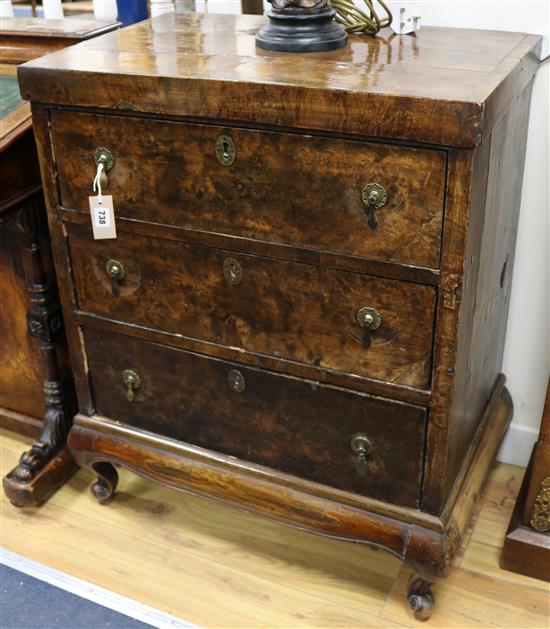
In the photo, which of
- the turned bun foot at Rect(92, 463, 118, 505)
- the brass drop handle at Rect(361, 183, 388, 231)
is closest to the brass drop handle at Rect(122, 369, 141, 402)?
the turned bun foot at Rect(92, 463, 118, 505)

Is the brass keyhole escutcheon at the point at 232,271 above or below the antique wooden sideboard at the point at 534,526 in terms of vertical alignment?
above

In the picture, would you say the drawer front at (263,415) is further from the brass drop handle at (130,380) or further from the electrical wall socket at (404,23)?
the electrical wall socket at (404,23)

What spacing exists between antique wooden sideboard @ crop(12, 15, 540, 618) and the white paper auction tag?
0.05 feet

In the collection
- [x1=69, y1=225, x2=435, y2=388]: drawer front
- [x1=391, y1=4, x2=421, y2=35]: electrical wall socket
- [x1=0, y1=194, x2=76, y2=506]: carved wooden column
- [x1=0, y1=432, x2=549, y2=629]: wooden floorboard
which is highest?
[x1=391, y1=4, x2=421, y2=35]: electrical wall socket

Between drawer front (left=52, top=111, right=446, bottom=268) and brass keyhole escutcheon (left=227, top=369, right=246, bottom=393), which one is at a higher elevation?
drawer front (left=52, top=111, right=446, bottom=268)

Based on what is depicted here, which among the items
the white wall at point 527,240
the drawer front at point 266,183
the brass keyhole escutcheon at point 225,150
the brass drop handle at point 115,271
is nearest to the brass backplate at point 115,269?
the brass drop handle at point 115,271

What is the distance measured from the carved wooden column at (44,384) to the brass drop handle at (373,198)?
0.78 meters

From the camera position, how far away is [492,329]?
1.66 meters

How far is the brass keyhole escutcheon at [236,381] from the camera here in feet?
5.01

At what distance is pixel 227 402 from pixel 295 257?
0.37 metres

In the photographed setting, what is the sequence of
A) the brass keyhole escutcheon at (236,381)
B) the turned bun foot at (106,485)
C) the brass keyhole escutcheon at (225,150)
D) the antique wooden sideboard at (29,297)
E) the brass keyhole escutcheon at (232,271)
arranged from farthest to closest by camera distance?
the turned bun foot at (106,485) < the antique wooden sideboard at (29,297) < the brass keyhole escutcheon at (236,381) < the brass keyhole escutcheon at (232,271) < the brass keyhole escutcheon at (225,150)

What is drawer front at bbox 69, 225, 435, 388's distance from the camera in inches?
52.1

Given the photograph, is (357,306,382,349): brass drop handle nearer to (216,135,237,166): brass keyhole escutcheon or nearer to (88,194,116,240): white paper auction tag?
(216,135,237,166): brass keyhole escutcheon

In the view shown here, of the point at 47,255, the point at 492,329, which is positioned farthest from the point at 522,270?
the point at 47,255
